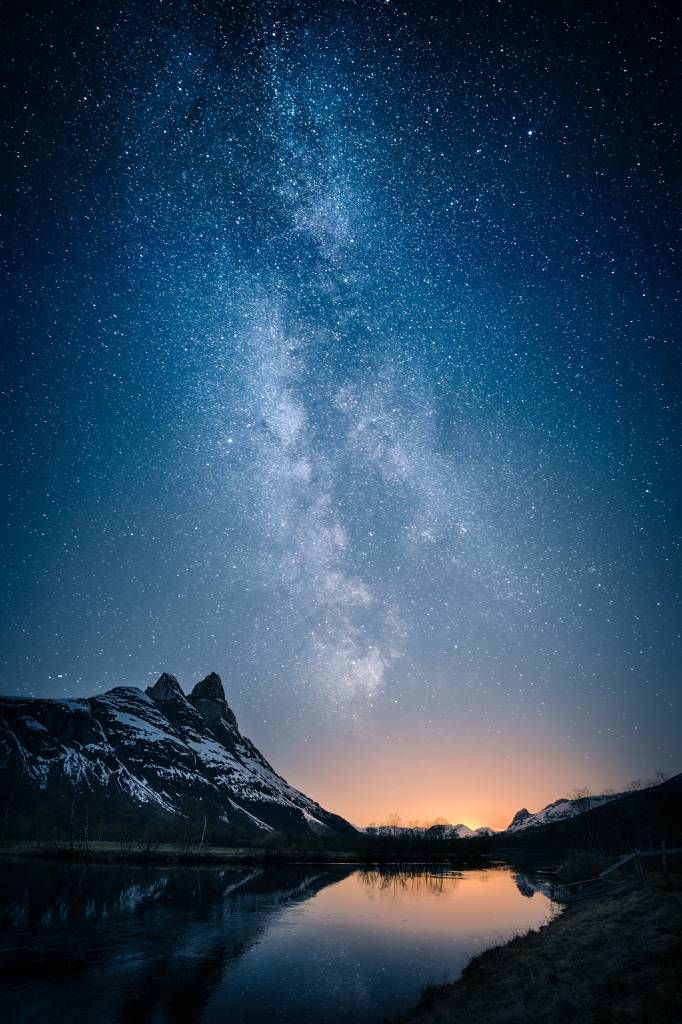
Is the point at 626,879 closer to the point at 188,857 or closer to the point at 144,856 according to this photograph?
the point at 188,857

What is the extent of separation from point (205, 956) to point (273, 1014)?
9.92 meters

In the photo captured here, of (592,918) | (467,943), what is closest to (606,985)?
(592,918)

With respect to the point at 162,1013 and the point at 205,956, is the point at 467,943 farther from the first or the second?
the point at 162,1013

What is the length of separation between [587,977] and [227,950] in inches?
799

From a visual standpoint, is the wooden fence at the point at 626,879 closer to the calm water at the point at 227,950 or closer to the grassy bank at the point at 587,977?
the grassy bank at the point at 587,977

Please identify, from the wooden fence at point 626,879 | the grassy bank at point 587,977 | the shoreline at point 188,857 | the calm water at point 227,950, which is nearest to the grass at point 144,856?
the shoreline at point 188,857

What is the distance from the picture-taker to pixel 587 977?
14375 mm

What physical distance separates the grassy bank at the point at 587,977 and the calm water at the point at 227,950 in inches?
123

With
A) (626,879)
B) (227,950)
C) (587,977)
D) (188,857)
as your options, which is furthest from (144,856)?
(587,977)

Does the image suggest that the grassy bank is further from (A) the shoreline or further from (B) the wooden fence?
(A) the shoreline

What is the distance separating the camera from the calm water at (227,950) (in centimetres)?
1800

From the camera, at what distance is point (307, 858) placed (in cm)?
A: 12719

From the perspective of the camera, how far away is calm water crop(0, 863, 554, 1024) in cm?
1800

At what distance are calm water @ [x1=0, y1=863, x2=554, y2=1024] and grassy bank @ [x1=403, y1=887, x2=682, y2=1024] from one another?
10.3ft
